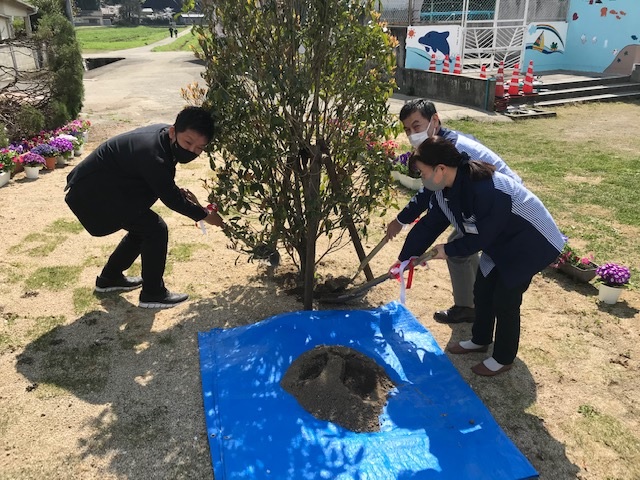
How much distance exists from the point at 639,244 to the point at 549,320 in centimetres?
202

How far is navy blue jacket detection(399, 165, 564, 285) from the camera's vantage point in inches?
114

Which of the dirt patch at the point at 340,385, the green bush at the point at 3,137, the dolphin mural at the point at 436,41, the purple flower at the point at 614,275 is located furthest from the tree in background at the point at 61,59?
the dolphin mural at the point at 436,41

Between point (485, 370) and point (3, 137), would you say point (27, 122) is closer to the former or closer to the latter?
point (3, 137)

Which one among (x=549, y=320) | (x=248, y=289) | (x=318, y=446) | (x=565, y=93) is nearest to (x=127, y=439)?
(x=318, y=446)

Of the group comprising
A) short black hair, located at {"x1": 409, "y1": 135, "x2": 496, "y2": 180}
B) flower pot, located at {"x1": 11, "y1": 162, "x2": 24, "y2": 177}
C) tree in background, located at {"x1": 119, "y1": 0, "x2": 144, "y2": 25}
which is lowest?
flower pot, located at {"x1": 11, "y1": 162, "x2": 24, "y2": 177}

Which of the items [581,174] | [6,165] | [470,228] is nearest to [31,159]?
[6,165]

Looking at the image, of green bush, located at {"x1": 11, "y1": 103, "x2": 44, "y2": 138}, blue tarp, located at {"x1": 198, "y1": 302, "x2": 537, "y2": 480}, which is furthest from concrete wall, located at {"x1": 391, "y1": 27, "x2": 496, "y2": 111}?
blue tarp, located at {"x1": 198, "y1": 302, "x2": 537, "y2": 480}

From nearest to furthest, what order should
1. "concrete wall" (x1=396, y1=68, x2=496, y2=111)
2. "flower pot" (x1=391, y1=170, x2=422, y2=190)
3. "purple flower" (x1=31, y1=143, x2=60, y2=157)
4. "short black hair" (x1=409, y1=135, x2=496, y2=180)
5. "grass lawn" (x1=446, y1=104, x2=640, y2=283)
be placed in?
"short black hair" (x1=409, y1=135, x2=496, y2=180), "grass lawn" (x1=446, y1=104, x2=640, y2=283), "flower pot" (x1=391, y1=170, x2=422, y2=190), "purple flower" (x1=31, y1=143, x2=60, y2=157), "concrete wall" (x1=396, y1=68, x2=496, y2=111)

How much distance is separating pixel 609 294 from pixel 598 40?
14595mm

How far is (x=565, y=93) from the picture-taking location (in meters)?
13.5

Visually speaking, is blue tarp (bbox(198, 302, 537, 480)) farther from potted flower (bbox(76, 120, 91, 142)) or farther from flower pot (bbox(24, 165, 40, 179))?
potted flower (bbox(76, 120, 91, 142))

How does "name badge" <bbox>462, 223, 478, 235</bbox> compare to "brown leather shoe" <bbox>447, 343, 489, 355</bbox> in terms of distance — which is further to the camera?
"brown leather shoe" <bbox>447, 343, 489, 355</bbox>

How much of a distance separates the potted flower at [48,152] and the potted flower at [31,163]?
21cm

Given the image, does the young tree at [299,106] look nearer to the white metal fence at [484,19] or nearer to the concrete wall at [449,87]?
the concrete wall at [449,87]
